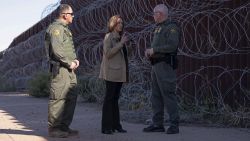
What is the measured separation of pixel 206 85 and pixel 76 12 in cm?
804

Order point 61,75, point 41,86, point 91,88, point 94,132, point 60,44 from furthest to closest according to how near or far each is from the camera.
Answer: point 41,86
point 91,88
point 94,132
point 61,75
point 60,44

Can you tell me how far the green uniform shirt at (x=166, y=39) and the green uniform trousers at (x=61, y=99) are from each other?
1.26 meters

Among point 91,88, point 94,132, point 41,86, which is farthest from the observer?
point 41,86

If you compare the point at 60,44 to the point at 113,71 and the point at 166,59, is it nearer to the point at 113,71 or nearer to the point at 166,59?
the point at 113,71

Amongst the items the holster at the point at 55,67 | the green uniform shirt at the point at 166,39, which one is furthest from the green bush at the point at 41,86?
the green uniform shirt at the point at 166,39

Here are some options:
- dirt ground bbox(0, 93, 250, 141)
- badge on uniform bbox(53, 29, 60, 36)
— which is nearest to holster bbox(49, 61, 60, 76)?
badge on uniform bbox(53, 29, 60, 36)

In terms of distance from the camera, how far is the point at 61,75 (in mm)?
8414

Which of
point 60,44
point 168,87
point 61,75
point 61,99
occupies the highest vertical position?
point 60,44

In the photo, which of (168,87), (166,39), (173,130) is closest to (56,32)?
(166,39)

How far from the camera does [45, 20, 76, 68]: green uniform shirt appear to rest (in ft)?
27.2

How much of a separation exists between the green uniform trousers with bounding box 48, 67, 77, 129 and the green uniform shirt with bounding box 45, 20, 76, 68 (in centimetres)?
17

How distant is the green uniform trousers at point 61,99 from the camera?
8.36 m

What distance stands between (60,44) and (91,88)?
20.2 ft

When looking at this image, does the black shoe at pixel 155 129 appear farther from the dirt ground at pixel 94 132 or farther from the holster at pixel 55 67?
the holster at pixel 55 67
